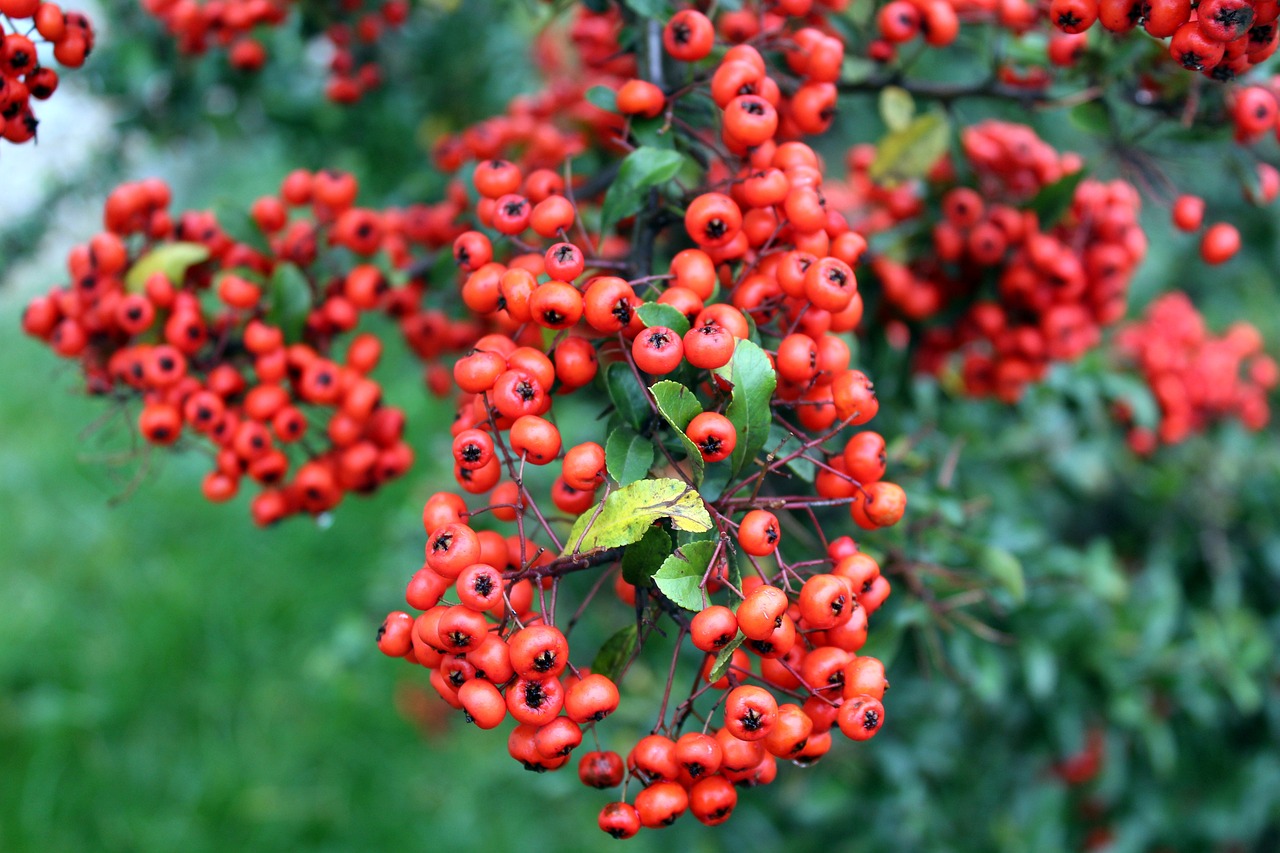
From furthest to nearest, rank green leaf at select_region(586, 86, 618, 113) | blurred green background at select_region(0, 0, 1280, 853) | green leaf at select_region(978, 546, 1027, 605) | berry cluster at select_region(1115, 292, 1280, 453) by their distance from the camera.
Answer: berry cluster at select_region(1115, 292, 1280, 453) < blurred green background at select_region(0, 0, 1280, 853) < green leaf at select_region(978, 546, 1027, 605) < green leaf at select_region(586, 86, 618, 113)

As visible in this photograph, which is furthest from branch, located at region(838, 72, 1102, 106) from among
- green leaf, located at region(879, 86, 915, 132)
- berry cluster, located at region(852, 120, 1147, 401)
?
berry cluster, located at region(852, 120, 1147, 401)

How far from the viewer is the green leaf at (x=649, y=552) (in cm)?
140

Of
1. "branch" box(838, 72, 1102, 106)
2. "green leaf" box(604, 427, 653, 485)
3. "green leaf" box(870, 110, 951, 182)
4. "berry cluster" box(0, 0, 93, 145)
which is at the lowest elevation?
"green leaf" box(870, 110, 951, 182)

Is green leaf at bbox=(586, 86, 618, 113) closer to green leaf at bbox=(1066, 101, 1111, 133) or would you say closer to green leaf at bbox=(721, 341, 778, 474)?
green leaf at bbox=(721, 341, 778, 474)

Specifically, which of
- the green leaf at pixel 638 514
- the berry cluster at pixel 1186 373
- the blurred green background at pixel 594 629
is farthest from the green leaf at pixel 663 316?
the berry cluster at pixel 1186 373

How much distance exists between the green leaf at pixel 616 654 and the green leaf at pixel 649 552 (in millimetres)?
130

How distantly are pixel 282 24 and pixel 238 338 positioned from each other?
1.66m

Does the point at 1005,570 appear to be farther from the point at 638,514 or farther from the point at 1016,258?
the point at 638,514

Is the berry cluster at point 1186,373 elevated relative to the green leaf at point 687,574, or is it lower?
lower

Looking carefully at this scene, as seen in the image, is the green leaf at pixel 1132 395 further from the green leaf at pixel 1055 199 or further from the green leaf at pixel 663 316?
the green leaf at pixel 663 316

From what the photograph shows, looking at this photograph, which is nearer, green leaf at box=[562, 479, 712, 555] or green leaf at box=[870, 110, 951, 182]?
green leaf at box=[562, 479, 712, 555]

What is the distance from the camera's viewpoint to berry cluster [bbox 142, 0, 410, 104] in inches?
113

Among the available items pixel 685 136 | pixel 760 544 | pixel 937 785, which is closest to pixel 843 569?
pixel 760 544

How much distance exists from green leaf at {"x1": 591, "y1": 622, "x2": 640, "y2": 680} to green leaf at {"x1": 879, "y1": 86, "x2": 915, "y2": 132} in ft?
5.00
